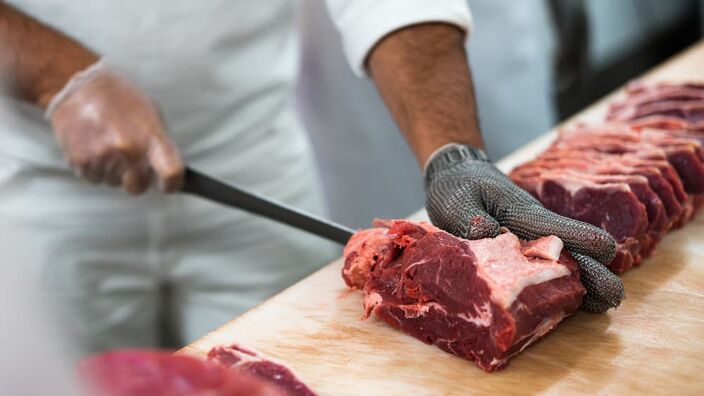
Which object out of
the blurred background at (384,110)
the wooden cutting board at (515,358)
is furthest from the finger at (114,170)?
the blurred background at (384,110)

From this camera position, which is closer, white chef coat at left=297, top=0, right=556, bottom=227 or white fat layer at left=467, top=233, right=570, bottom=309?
white fat layer at left=467, top=233, right=570, bottom=309

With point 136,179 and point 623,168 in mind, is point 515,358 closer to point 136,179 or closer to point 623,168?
point 623,168

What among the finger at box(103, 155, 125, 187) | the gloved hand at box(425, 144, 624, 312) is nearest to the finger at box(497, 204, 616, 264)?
the gloved hand at box(425, 144, 624, 312)

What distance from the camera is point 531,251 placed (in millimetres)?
1865

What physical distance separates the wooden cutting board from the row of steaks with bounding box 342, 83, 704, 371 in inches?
1.9

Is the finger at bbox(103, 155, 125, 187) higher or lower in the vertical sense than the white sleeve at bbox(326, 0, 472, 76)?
lower

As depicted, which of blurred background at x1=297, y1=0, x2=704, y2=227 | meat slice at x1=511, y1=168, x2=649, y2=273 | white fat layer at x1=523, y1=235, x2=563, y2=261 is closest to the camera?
white fat layer at x1=523, y1=235, x2=563, y2=261

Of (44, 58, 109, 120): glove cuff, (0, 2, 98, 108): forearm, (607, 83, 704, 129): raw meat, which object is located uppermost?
(0, 2, 98, 108): forearm

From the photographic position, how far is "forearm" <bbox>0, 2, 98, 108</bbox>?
242 centimetres

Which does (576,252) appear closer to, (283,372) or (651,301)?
(651,301)

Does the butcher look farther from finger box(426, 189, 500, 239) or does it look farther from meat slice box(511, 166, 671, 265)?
meat slice box(511, 166, 671, 265)

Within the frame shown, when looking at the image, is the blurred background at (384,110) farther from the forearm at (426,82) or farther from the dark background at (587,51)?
the forearm at (426,82)

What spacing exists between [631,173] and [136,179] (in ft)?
4.43

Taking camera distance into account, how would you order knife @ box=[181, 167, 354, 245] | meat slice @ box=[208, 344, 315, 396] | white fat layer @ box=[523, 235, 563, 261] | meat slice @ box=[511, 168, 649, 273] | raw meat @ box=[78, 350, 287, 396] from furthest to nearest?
knife @ box=[181, 167, 354, 245] → meat slice @ box=[511, 168, 649, 273] → white fat layer @ box=[523, 235, 563, 261] → meat slice @ box=[208, 344, 315, 396] → raw meat @ box=[78, 350, 287, 396]
